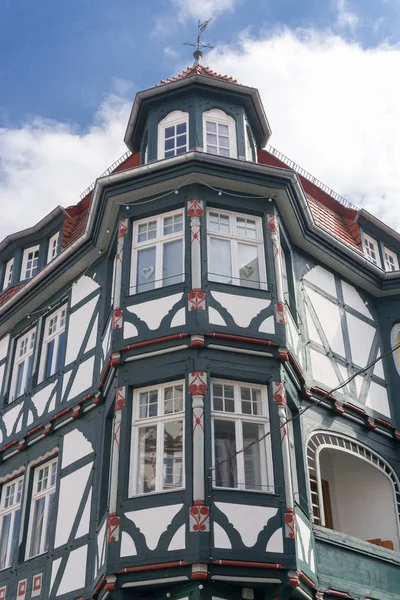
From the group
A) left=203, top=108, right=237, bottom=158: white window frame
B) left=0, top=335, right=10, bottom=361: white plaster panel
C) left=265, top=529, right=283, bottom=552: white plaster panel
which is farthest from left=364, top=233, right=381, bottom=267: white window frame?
left=265, top=529, right=283, bottom=552: white plaster panel

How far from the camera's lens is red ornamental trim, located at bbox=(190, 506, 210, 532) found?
43.3 feet

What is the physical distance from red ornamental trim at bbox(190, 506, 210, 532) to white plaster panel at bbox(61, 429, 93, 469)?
3.70m

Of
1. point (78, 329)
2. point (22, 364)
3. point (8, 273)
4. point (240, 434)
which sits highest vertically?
point (8, 273)

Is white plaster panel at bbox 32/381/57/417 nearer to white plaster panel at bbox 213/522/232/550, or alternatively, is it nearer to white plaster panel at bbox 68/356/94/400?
white plaster panel at bbox 68/356/94/400

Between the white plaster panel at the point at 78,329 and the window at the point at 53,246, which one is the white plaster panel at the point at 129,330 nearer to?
the white plaster panel at the point at 78,329

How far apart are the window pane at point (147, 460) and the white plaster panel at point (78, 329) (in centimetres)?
404

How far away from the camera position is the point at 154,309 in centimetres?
1565

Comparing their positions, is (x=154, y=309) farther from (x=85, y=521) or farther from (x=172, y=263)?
(x=85, y=521)

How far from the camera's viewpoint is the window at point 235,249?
52.9 ft

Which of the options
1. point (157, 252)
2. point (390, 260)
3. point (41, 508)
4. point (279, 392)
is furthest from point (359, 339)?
point (41, 508)

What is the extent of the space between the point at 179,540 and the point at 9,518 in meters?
6.60

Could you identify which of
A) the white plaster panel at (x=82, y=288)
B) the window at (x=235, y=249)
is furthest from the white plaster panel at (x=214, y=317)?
the white plaster panel at (x=82, y=288)

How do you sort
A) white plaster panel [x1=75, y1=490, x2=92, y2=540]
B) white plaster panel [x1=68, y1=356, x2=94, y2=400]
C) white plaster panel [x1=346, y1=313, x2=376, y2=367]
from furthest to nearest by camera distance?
white plaster panel [x1=346, y1=313, x2=376, y2=367]
white plaster panel [x1=68, y1=356, x2=94, y2=400]
white plaster panel [x1=75, y1=490, x2=92, y2=540]

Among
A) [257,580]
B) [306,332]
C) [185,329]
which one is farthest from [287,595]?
[306,332]
